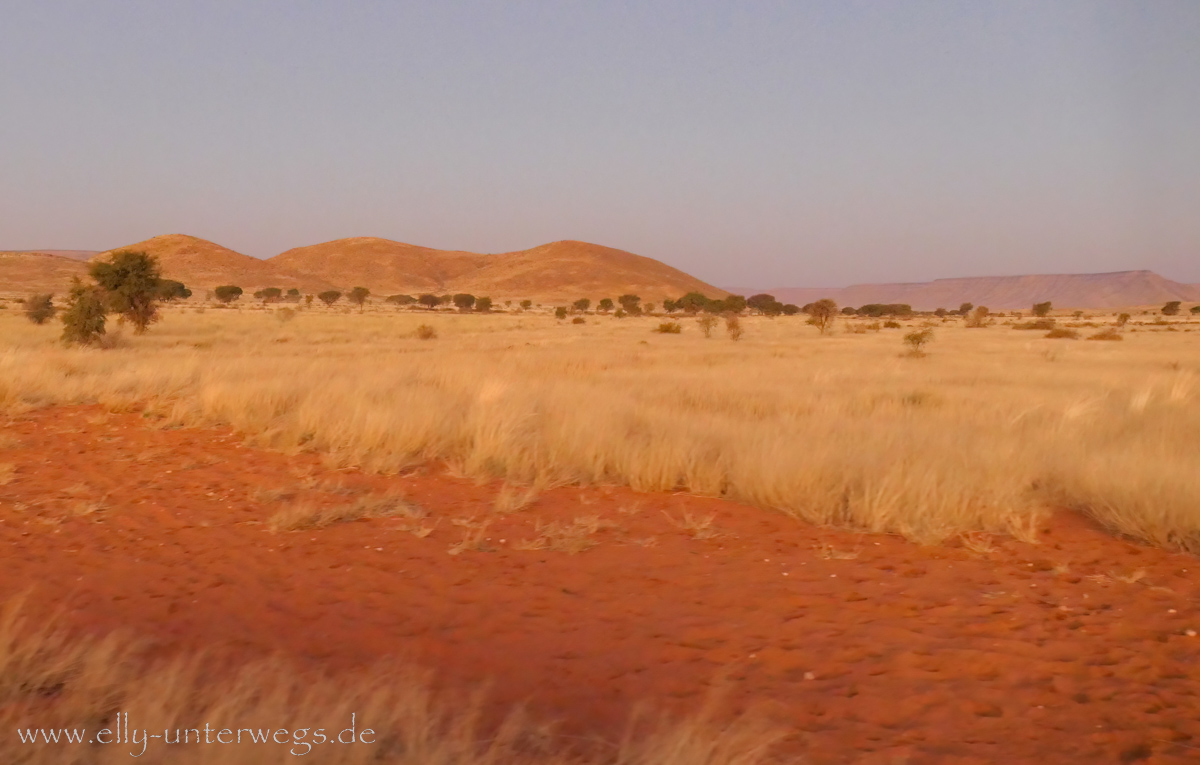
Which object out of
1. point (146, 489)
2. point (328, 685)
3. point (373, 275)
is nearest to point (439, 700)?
point (328, 685)

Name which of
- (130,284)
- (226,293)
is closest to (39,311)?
(130,284)

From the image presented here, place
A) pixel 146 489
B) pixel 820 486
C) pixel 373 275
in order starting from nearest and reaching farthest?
pixel 820 486 → pixel 146 489 → pixel 373 275

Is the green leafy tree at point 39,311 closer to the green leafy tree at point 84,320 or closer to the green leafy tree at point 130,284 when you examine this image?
the green leafy tree at point 130,284

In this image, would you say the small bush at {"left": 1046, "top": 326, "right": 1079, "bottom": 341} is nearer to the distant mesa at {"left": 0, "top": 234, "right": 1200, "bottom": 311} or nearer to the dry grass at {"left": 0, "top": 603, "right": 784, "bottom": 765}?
the dry grass at {"left": 0, "top": 603, "right": 784, "bottom": 765}

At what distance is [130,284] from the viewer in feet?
93.7

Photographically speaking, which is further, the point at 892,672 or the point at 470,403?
the point at 470,403

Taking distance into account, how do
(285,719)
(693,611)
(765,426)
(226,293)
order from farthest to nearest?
(226,293)
(765,426)
(693,611)
(285,719)

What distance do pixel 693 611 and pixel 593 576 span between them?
91cm

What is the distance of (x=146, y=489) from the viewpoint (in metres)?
7.69

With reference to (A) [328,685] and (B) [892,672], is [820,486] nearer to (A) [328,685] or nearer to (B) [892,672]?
(B) [892,672]

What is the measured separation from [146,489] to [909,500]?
7.16 meters

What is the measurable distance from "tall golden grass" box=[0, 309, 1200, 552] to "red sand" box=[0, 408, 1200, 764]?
0.42m

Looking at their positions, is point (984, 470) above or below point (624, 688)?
above

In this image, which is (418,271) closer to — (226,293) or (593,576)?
(226,293)
